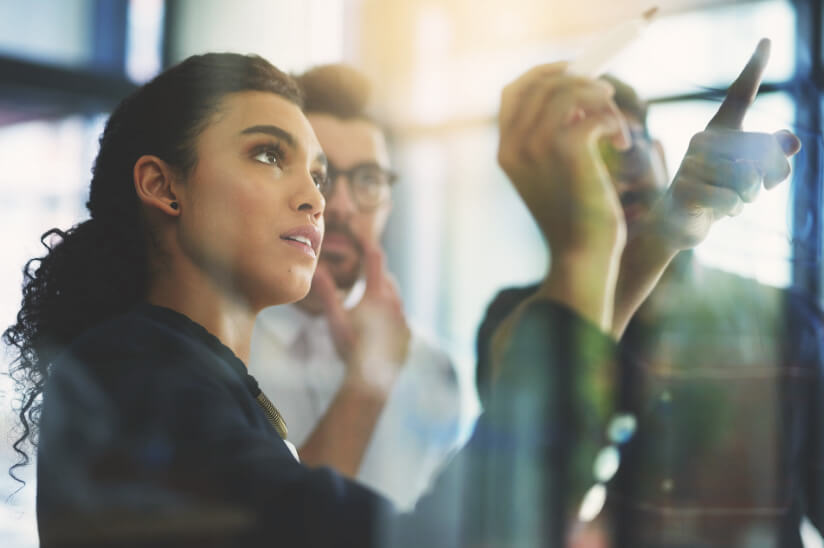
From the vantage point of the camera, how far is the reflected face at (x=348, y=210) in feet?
2.35

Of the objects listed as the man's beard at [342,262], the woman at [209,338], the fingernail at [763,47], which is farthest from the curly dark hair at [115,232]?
the fingernail at [763,47]

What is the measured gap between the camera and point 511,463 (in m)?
0.50

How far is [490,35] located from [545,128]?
0.19 metres

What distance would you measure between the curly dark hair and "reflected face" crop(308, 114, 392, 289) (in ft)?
0.63

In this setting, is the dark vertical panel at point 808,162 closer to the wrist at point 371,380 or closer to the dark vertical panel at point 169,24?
the wrist at point 371,380

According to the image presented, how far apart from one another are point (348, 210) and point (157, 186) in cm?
29

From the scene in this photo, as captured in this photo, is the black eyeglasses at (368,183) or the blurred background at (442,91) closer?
the blurred background at (442,91)

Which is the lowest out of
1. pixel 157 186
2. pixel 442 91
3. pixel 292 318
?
pixel 292 318

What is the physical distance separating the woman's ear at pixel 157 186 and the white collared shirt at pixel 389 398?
0.42 ft

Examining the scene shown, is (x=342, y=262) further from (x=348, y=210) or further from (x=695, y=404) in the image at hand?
(x=695, y=404)

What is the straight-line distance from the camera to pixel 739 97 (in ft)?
1.93

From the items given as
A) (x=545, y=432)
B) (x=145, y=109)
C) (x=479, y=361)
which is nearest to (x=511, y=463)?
(x=545, y=432)

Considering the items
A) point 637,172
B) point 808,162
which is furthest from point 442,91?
point 808,162

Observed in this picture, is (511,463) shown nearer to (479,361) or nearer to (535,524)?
(535,524)
